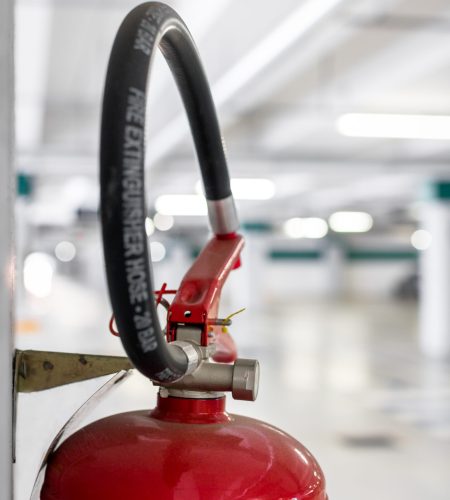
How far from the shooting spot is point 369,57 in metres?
5.56

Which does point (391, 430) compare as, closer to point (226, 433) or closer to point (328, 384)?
point (328, 384)

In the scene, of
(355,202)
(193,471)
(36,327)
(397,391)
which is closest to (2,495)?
(193,471)

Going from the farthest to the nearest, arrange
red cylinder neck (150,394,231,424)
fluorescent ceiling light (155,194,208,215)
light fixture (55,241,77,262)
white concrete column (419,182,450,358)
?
1. light fixture (55,241,77,262)
2. fluorescent ceiling light (155,194,208,215)
3. white concrete column (419,182,450,358)
4. red cylinder neck (150,394,231,424)

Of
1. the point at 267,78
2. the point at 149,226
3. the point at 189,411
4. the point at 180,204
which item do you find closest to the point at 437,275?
the point at 267,78

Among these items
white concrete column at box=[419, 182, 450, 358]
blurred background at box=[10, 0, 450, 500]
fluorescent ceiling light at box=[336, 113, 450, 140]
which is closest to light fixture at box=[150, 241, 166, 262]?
blurred background at box=[10, 0, 450, 500]

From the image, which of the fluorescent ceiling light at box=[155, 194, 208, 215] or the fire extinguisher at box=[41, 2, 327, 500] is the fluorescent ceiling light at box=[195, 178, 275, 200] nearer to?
the fluorescent ceiling light at box=[155, 194, 208, 215]

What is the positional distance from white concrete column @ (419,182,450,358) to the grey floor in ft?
1.23

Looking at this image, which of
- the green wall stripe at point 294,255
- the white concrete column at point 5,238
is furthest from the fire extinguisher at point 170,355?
the green wall stripe at point 294,255

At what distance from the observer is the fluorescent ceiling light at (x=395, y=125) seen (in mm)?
5367

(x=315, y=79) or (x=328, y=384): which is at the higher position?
(x=315, y=79)

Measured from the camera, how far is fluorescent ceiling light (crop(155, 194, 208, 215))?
13.5 m

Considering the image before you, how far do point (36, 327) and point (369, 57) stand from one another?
658 cm

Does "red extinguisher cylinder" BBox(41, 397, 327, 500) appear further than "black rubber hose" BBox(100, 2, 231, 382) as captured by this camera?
Yes

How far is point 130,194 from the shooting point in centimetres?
62
